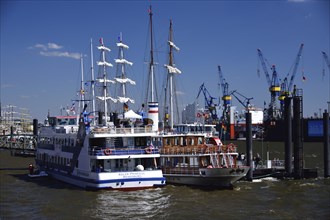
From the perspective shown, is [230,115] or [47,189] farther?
[230,115]

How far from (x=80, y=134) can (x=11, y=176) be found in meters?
15.9

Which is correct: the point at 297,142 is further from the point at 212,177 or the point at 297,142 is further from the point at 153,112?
the point at 153,112

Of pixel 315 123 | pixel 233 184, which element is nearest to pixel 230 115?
pixel 315 123

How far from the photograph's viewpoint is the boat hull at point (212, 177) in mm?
39594

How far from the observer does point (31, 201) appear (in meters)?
35.5

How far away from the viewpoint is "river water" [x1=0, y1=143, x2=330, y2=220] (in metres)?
30.0

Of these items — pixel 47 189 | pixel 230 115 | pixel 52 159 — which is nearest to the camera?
pixel 47 189

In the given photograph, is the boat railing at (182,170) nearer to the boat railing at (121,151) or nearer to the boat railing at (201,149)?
the boat railing at (201,149)

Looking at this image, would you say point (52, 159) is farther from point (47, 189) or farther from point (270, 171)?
point (270, 171)

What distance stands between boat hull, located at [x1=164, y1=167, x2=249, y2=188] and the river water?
905mm

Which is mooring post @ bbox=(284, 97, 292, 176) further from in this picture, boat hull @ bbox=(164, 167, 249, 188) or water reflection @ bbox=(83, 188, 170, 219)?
water reflection @ bbox=(83, 188, 170, 219)

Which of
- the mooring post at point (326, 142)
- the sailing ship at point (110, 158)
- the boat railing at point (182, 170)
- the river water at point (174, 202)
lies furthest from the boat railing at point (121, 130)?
the mooring post at point (326, 142)

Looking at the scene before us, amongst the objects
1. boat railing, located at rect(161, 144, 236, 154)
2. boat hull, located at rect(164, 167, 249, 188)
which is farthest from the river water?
boat railing, located at rect(161, 144, 236, 154)

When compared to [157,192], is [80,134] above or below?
above
